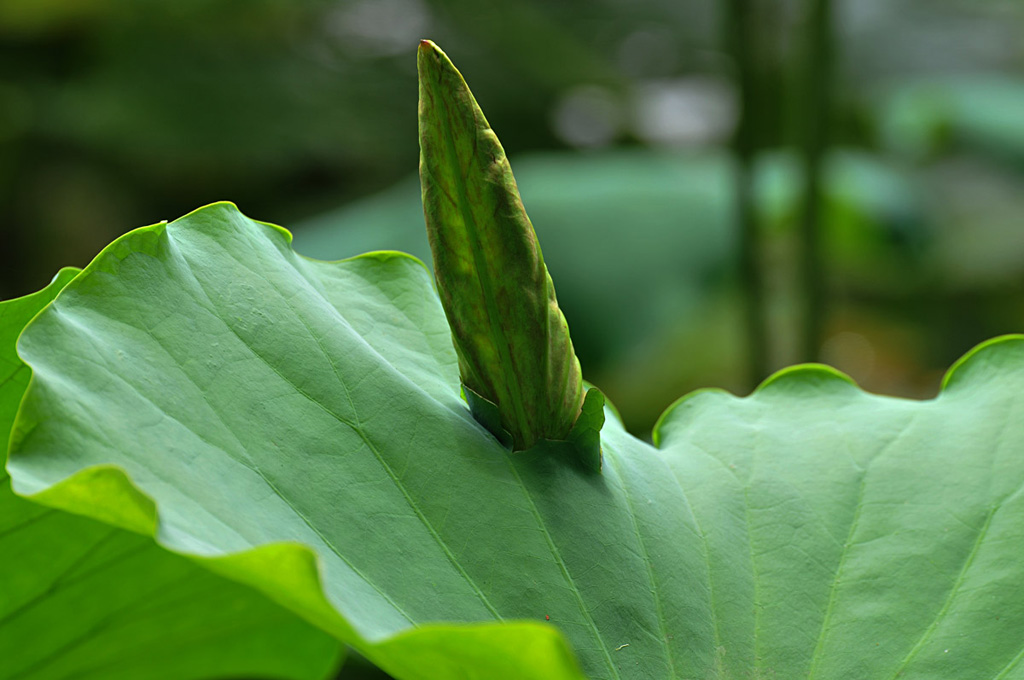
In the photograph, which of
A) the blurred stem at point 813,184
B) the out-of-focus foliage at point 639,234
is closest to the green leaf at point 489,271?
the blurred stem at point 813,184

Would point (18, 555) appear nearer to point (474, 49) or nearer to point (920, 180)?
point (920, 180)

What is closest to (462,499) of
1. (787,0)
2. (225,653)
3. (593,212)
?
(225,653)

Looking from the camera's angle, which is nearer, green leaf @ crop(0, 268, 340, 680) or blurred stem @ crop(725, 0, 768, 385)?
green leaf @ crop(0, 268, 340, 680)

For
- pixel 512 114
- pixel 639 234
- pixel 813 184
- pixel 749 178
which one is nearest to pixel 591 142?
pixel 512 114

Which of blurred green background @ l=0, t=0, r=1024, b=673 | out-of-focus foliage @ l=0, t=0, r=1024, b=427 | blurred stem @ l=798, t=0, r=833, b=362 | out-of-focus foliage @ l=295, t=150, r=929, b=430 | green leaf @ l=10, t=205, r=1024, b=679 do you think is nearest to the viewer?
green leaf @ l=10, t=205, r=1024, b=679

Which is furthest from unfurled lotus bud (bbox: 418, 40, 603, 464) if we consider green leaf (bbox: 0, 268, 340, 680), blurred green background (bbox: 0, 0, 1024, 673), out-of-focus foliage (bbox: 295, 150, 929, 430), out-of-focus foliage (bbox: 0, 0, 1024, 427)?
out-of-focus foliage (bbox: 0, 0, 1024, 427)

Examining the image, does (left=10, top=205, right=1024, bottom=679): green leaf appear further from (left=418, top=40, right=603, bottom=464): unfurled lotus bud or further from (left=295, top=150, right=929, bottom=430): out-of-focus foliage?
(left=295, top=150, right=929, bottom=430): out-of-focus foliage
